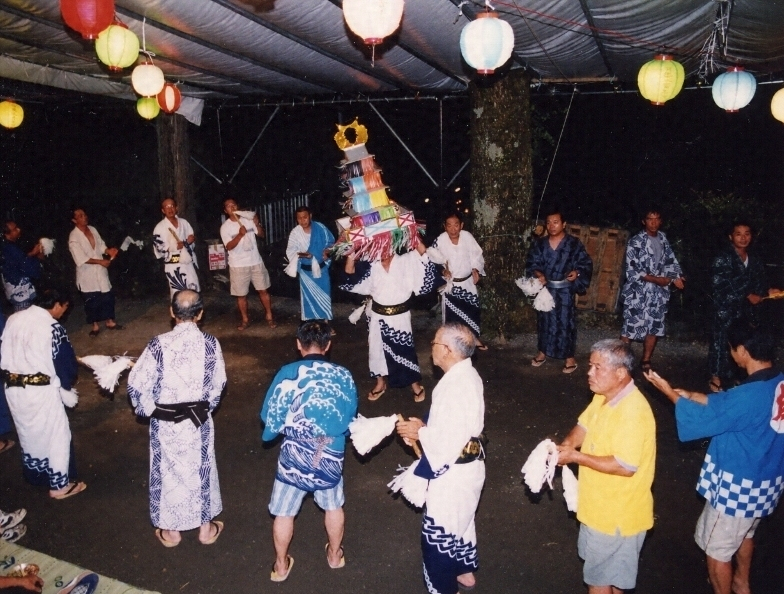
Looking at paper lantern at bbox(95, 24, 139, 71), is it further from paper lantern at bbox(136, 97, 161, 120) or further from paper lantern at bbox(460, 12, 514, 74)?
paper lantern at bbox(136, 97, 161, 120)

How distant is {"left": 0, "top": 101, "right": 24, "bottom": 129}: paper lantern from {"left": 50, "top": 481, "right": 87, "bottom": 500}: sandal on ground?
21.8 ft

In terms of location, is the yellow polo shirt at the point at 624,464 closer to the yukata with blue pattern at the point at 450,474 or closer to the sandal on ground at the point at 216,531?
the yukata with blue pattern at the point at 450,474

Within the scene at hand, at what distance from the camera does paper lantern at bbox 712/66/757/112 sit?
19.6ft

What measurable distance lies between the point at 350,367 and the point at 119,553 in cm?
391

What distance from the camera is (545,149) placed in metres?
12.8

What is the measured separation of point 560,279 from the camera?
7.26m

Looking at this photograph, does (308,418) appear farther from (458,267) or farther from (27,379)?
(458,267)

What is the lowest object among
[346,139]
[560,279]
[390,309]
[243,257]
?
[390,309]

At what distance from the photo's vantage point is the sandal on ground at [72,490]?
5.12 m

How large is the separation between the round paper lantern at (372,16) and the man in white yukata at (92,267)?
611 cm

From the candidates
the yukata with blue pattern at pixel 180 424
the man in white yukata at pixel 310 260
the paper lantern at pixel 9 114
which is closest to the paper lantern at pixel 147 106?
the paper lantern at pixel 9 114

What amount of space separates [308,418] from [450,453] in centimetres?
88

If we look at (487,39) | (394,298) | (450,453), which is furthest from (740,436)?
(394,298)

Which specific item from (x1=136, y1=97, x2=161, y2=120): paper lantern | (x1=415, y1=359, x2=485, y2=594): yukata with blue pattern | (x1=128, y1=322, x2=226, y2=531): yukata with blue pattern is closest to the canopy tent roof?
(x1=136, y1=97, x2=161, y2=120): paper lantern
